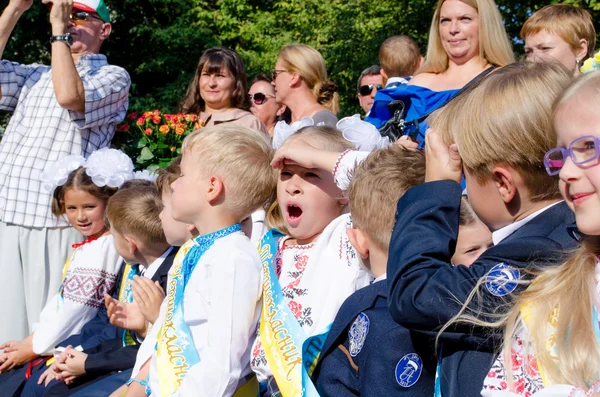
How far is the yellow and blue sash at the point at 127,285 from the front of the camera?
4.42 m

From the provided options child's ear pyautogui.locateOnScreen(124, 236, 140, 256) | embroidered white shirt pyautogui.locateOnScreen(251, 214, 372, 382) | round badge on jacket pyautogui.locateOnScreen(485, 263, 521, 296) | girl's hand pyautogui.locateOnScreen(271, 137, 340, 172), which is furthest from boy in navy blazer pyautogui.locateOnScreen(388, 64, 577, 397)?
child's ear pyautogui.locateOnScreen(124, 236, 140, 256)

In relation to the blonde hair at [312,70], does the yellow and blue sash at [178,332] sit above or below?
below

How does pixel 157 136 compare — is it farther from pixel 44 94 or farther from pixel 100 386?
pixel 100 386

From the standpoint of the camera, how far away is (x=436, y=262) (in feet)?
7.09

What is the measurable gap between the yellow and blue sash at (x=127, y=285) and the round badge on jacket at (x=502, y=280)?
273 centimetres

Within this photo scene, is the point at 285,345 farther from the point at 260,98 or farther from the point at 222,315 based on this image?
the point at 260,98

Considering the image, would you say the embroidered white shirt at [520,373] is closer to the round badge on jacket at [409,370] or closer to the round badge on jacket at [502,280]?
the round badge on jacket at [502,280]

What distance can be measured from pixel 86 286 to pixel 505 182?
324 centimetres

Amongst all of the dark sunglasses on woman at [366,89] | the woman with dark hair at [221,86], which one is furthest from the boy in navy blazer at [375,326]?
the dark sunglasses on woman at [366,89]

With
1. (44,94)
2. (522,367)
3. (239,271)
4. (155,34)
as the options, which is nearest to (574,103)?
(522,367)

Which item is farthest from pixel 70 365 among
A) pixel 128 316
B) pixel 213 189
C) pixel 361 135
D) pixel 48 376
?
pixel 361 135

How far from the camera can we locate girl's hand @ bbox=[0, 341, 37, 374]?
16.0 ft

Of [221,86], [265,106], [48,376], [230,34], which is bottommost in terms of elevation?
[230,34]

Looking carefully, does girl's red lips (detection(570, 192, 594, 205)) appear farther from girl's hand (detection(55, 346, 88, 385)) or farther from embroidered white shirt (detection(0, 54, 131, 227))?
embroidered white shirt (detection(0, 54, 131, 227))
